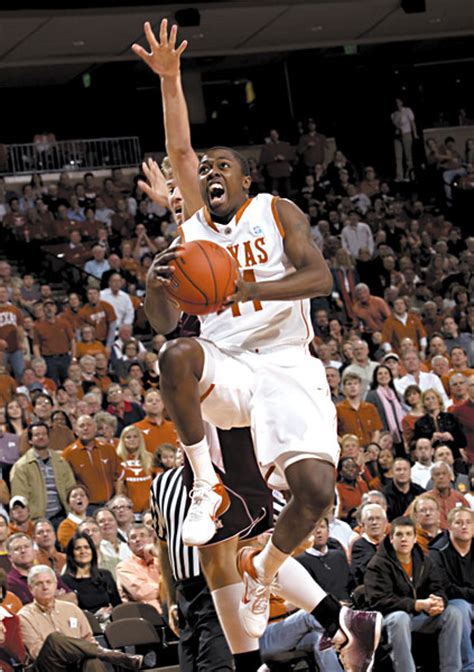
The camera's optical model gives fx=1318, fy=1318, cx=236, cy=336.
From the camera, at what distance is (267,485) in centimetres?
532

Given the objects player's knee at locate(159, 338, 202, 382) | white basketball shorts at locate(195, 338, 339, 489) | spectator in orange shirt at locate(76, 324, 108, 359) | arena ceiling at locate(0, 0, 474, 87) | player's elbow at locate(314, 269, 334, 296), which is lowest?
spectator in orange shirt at locate(76, 324, 108, 359)

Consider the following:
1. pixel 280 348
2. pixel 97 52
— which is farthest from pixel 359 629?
pixel 97 52

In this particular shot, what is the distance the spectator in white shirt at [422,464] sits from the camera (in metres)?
12.5

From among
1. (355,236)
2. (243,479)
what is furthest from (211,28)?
(243,479)

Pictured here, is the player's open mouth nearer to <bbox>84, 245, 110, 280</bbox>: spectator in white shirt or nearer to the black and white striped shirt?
the black and white striped shirt

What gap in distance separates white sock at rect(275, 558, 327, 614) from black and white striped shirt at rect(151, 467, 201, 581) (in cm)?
48

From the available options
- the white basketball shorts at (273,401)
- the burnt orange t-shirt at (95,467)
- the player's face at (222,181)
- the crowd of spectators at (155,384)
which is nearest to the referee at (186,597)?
the white basketball shorts at (273,401)

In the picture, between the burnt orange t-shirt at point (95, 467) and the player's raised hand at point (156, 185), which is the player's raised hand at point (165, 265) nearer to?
the player's raised hand at point (156, 185)

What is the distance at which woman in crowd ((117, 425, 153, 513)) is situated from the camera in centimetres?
1154

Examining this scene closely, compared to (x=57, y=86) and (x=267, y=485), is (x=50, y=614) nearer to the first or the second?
(x=267, y=485)

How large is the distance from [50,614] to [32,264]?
10.1 meters

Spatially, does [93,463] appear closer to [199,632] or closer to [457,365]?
[457,365]

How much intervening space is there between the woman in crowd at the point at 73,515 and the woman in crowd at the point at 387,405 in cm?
396

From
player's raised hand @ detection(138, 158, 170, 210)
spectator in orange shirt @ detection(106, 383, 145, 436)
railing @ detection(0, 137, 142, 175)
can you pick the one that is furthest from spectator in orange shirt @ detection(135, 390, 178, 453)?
→ railing @ detection(0, 137, 142, 175)
